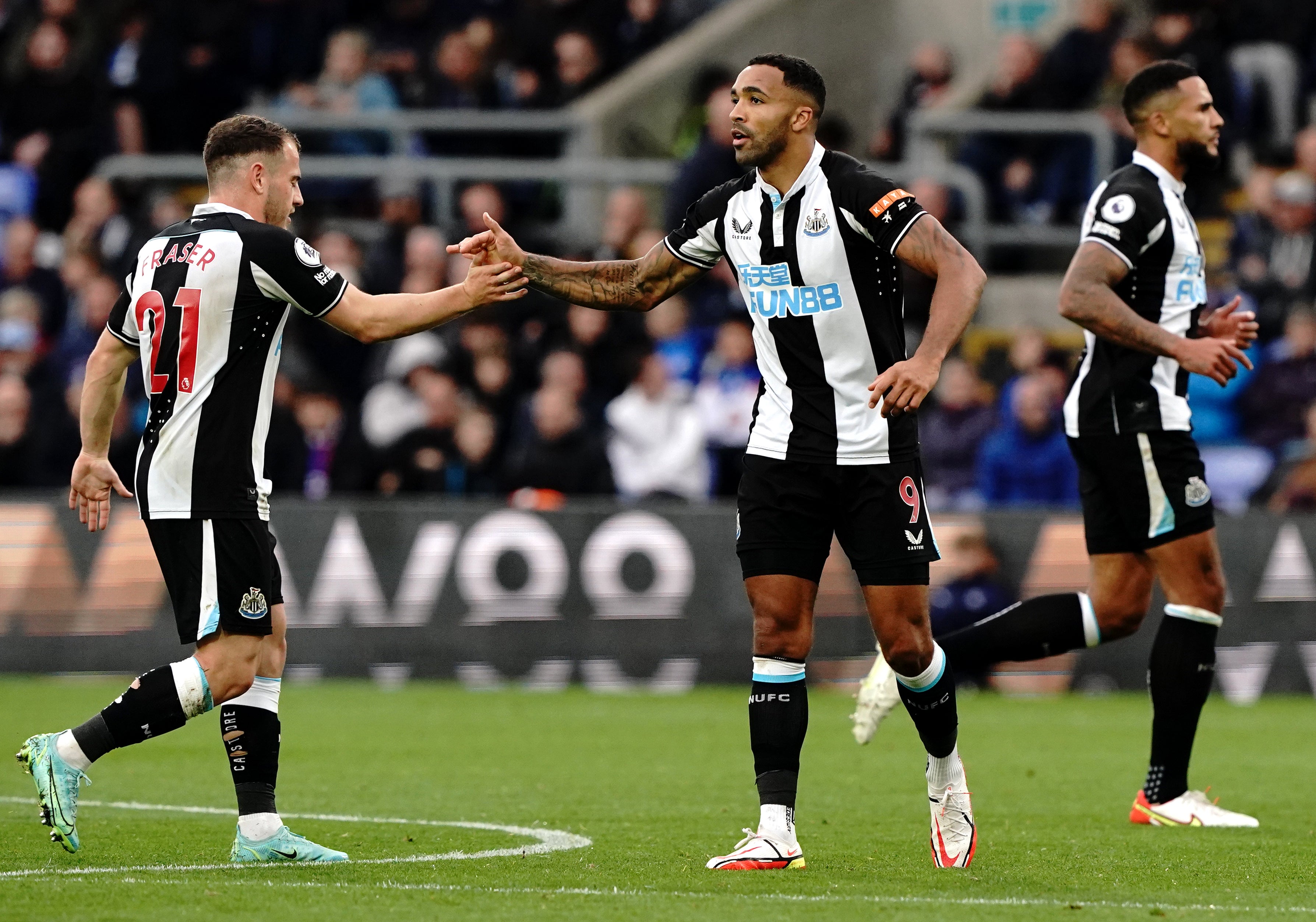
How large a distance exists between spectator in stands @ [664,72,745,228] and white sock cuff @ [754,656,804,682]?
384 inches

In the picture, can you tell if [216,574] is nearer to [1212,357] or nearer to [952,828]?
[952,828]

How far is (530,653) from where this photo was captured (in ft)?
45.9

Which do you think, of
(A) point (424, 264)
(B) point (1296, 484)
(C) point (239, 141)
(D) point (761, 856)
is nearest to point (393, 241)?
(A) point (424, 264)

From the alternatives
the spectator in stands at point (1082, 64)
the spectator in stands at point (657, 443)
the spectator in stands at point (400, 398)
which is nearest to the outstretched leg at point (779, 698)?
the spectator in stands at point (657, 443)

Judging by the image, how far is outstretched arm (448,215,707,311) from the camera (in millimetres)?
7016

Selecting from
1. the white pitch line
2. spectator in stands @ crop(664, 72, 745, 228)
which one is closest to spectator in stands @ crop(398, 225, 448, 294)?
spectator in stands @ crop(664, 72, 745, 228)

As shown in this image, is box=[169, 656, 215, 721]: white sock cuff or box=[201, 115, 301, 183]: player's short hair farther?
box=[201, 115, 301, 183]: player's short hair

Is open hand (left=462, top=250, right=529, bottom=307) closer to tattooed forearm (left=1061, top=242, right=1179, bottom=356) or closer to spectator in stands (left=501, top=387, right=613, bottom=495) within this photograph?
tattooed forearm (left=1061, top=242, right=1179, bottom=356)

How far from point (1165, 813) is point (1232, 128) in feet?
34.7

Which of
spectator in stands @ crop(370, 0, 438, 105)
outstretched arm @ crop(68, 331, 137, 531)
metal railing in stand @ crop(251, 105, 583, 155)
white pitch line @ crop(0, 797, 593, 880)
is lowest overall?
white pitch line @ crop(0, 797, 593, 880)

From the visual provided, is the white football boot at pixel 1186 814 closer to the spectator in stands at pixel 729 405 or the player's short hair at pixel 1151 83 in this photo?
the player's short hair at pixel 1151 83

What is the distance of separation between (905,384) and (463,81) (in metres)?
13.7

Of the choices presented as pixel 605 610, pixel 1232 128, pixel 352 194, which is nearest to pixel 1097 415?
pixel 605 610

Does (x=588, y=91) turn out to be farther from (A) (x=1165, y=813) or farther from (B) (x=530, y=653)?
(A) (x=1165, y=813)
